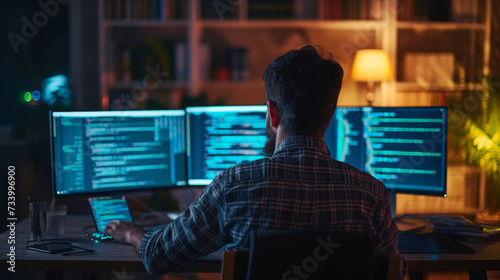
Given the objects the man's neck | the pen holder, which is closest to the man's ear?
the man's neck

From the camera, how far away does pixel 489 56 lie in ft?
14.6

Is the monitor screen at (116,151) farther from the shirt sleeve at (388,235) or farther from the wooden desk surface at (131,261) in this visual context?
the shirt sleeve at (388,235)

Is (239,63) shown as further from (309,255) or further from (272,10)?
(309,255)

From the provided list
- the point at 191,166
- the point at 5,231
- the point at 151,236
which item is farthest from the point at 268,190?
the point at 5,231

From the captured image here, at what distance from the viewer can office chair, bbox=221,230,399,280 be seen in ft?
3.57

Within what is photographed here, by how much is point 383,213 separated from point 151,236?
23.7 inches

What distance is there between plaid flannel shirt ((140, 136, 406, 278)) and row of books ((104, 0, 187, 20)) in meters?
3.18

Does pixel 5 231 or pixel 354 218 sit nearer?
pixel 354 218

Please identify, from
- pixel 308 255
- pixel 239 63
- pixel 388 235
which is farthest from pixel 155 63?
pixel 308 255

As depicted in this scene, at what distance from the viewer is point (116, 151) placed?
2023mm

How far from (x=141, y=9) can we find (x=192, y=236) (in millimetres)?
3271

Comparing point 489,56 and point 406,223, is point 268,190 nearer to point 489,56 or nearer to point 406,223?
point 406,223

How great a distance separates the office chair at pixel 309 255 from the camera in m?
1.09

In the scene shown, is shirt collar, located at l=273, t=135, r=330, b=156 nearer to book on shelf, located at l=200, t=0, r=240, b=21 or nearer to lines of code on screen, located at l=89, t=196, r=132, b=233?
lines of code on screen, located at l=89, t=196, r=132, b=233
